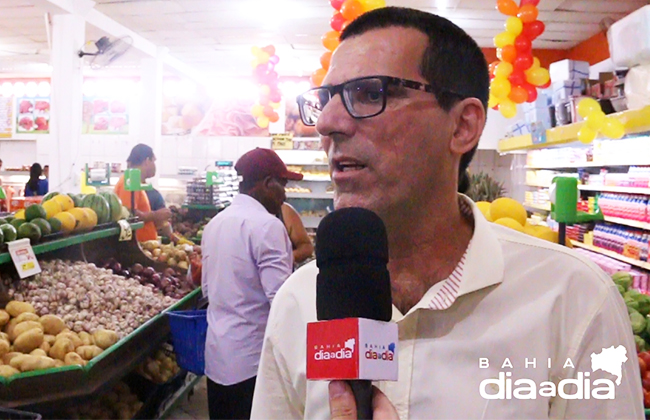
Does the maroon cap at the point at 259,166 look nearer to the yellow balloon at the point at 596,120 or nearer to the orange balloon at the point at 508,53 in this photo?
the yellow balloon at the point at 596,120

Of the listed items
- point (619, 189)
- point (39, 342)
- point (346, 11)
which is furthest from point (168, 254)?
point (619, 189)

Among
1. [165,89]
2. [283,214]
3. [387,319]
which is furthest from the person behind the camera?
[165,89]

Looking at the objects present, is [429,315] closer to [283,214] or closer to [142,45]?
Answer: [283,214]

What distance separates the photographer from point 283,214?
4113 mm

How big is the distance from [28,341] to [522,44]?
513 cm

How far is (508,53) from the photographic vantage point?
572 cm

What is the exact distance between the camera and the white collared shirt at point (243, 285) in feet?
9.12

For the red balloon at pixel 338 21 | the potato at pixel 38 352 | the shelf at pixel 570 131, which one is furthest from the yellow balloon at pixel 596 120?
the potato at pixel 38 352

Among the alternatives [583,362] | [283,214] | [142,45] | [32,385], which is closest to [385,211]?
[583,362]

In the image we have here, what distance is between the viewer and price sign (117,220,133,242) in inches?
147

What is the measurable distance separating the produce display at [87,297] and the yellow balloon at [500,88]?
4.06m

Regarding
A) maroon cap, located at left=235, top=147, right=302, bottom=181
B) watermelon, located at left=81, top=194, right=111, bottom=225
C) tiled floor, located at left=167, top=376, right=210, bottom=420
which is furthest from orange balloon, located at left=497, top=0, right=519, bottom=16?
tiled floor, located at left=167, top=376, right=210, bottom=420

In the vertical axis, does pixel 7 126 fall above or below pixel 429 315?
above

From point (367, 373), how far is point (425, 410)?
0.33m
